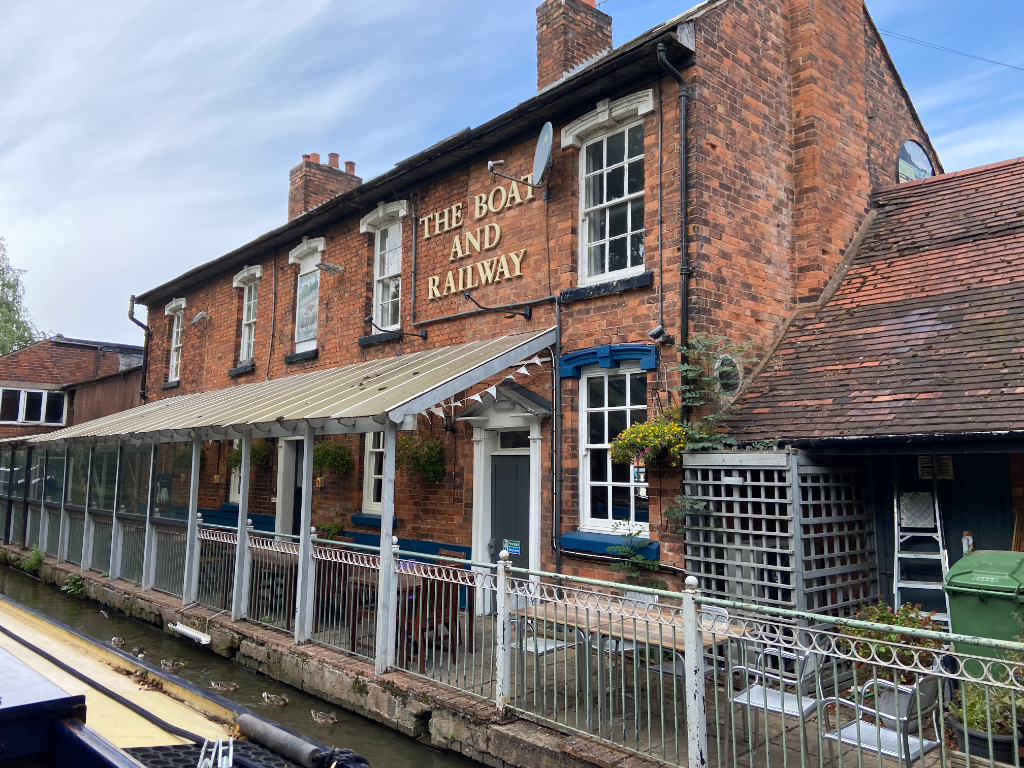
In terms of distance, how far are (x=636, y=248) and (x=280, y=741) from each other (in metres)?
6.75

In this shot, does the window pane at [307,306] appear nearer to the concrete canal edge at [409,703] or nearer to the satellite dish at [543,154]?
the concrete canal edge at [409,703]

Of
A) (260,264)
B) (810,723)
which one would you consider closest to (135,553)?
(260,264)

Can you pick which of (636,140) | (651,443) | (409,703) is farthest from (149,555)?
(636,140)

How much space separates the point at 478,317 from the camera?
32.1 feet

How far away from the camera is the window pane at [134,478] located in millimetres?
11516

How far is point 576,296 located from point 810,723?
478 centimetres

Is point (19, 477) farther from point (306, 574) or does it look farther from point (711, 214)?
point (711, 214)

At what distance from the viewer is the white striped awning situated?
6.94 meters

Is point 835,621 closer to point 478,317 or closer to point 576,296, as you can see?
point 576,296

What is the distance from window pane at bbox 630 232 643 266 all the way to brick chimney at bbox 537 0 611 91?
12.4ft

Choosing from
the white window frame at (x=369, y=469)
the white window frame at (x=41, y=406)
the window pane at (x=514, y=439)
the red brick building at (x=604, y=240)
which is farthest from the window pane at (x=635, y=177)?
the white window frame at (x=41, y=406)

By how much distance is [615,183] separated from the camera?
8539 mm

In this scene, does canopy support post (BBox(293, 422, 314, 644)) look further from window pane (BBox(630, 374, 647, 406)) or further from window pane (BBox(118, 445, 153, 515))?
window pane (BBox(118, 445, 153, 515))

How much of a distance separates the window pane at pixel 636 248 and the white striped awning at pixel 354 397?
1210mm
